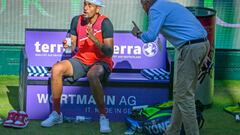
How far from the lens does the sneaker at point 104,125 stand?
24.2 ft

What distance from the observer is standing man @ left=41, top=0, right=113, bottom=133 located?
7.46 meters

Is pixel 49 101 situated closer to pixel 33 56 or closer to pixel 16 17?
pixel 33 56

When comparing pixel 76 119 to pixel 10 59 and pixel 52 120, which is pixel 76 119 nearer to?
pixel 52 120

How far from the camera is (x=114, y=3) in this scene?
9312mm

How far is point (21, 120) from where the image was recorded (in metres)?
7.49

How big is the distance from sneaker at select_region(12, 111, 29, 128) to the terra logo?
1787 mm

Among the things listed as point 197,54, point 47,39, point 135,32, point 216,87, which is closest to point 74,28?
point 47,39

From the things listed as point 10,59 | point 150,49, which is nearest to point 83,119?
point 150,49

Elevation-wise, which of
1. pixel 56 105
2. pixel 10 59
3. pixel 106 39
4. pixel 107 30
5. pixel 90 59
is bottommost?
pixel 56 105

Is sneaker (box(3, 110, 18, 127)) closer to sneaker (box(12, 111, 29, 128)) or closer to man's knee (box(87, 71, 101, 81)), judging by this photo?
sneaker (box(12, 111, 29, 128))

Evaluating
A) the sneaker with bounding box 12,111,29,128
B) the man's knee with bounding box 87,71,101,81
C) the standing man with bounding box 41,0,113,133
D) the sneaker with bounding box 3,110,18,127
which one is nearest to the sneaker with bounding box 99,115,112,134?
the standing man with bounding box 41,0,113,133

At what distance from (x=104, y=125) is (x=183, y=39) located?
151 centimetres

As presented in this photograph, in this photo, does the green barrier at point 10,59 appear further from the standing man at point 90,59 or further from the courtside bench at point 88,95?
the standing man at point 90,59

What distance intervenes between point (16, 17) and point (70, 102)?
2118mm
